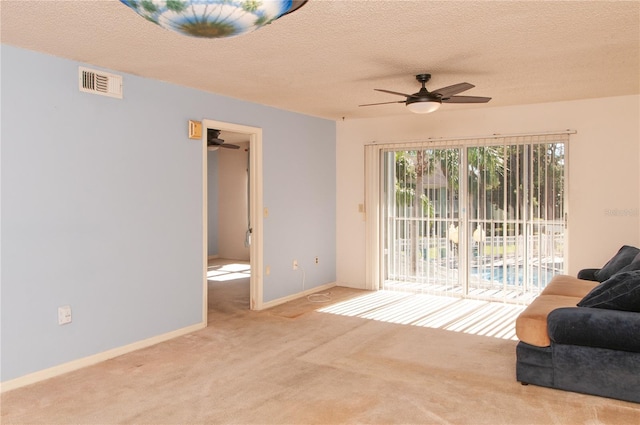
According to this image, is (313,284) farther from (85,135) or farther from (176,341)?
(85,135)

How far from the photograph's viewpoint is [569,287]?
4332mm

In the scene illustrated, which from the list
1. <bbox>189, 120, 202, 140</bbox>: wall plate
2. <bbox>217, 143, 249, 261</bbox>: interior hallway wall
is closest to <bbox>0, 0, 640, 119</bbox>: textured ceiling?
<bbox>189, 120, 202, 140</bbox>: wall plate

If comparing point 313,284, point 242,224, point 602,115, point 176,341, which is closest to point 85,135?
point 176,341

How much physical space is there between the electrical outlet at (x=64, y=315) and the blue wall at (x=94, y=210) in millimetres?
42

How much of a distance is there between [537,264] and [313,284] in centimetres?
271

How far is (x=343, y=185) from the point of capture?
683 centimetres

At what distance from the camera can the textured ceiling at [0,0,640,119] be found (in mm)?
2691

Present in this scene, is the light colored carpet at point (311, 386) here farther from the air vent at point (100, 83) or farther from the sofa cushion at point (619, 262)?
the air vent at point (100, 83)

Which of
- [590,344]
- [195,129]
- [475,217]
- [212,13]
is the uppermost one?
[195,129]

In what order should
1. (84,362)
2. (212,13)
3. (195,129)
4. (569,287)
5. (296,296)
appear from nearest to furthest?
1. (212,13)
2. (84,362)
3. (569,287)
4. (195,129)
5. (296,296)

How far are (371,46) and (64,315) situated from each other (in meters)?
2.91

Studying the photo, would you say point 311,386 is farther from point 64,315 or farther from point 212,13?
point 212,13

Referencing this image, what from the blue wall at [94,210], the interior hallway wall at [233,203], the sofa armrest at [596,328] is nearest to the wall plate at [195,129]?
the blue wall at [94,210]

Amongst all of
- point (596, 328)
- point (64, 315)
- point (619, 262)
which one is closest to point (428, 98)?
point (596, 328)
